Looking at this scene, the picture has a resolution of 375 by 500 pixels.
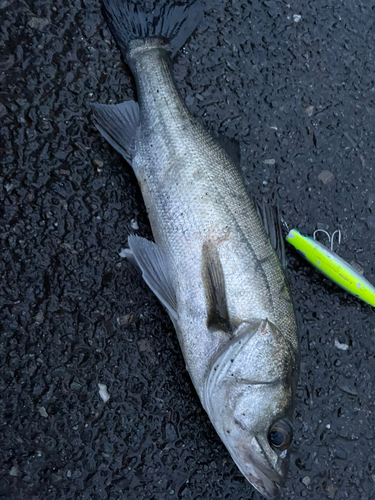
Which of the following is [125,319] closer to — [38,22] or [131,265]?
[131,265]

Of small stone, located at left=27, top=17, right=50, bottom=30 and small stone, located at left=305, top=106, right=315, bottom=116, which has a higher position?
small stone, located at left=27, top=17, right=50, bottom=30

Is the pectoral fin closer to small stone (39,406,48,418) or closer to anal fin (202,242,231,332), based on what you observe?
anal fin (202,242,231,332)

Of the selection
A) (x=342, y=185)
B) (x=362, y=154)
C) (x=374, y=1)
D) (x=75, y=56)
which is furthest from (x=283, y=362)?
(x=374, y=1)

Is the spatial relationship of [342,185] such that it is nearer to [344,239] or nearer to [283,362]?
[344,239]

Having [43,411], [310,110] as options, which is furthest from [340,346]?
[43,411]

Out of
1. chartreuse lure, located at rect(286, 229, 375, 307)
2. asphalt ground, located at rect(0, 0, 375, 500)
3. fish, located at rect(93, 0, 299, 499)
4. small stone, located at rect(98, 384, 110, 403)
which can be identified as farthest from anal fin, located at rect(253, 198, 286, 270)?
small stone, located at rect(98, 384, 110, 403)

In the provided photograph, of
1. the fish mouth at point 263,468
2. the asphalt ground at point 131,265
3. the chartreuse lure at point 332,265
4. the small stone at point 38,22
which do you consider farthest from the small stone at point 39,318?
the small stone at point 38,22

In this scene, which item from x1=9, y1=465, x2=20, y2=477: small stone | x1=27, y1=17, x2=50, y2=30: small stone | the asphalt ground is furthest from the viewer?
x1=27, y1=17, x2=50, y2=30: small stone
